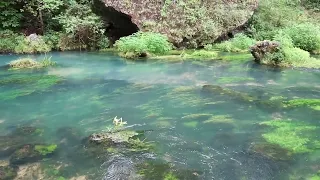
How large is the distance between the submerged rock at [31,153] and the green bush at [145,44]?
1210 cm

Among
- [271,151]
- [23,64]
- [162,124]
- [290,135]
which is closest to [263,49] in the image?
[290,135]

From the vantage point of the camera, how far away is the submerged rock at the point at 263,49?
15577 mm

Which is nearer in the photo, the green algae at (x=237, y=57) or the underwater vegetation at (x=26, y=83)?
the underwater vegetation at (x=26, y=83)

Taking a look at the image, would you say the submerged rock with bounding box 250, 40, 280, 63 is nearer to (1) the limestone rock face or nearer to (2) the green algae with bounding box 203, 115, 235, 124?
(1) the limestone rock face

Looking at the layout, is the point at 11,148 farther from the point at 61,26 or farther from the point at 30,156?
the point at 61,26

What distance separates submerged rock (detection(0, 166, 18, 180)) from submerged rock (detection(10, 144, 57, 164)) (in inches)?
10.5

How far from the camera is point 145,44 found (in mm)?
19031

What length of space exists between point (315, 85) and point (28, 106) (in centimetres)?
925

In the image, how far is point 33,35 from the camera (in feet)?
74.7

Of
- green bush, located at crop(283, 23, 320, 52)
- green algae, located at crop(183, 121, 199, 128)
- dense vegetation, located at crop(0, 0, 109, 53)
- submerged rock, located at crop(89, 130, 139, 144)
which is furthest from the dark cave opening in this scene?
submerged rock, located at crop(89, 130, 139, 144)

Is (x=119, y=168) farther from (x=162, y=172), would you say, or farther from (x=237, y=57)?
(x=237, y=57)

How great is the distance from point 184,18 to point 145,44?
4016mm

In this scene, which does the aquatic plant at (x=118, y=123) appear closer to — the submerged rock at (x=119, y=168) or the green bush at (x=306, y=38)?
the submerged rock at (x=119, y=168)

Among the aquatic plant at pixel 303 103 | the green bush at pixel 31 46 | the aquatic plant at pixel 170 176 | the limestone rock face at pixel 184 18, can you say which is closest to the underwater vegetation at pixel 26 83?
the aquatic plant at pixel 170 176
